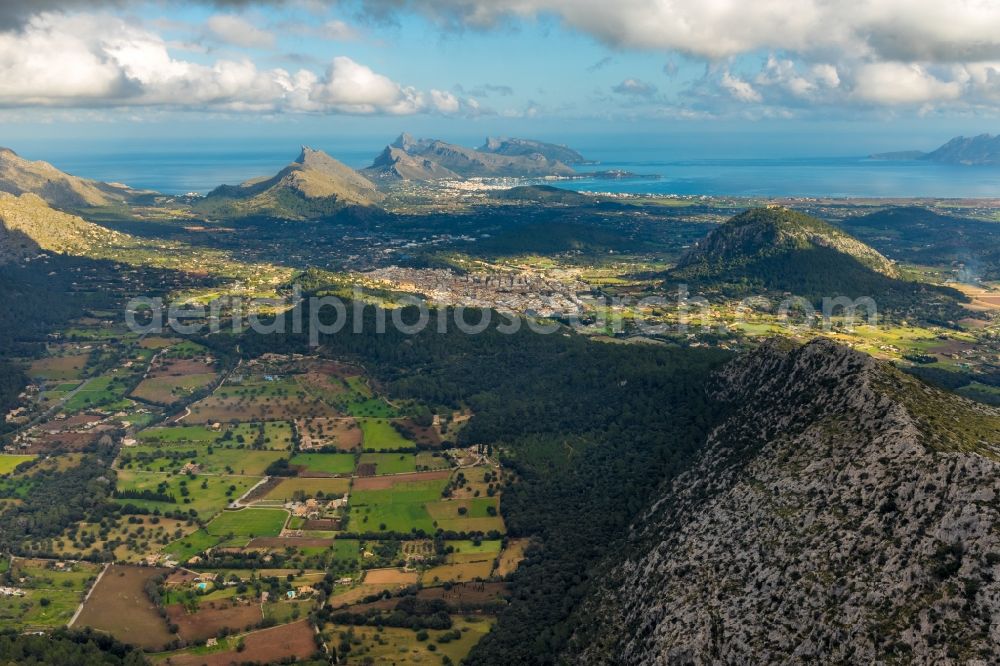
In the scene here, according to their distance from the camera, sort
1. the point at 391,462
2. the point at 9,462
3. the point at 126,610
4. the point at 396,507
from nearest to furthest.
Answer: the point at 126,610
the point at 396,507
the point at 391,462
the point at 9,462

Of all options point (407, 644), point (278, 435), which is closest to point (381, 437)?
point (278, 435)

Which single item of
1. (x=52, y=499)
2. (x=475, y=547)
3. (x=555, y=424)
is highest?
(x=555, y=424)

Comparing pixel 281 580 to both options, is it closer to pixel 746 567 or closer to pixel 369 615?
pixel 369 615

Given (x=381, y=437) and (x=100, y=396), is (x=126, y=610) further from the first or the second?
(x=100, y=396)

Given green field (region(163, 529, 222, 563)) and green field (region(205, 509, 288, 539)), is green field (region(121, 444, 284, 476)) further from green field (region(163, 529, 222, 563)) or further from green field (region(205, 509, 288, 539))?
green field (region(163, 529, 222, 563))

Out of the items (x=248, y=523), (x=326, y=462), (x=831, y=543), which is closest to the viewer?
(x=831, y=543)

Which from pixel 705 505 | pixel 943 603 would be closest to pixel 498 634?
pixel 705 505

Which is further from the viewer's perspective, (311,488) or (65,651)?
(311,488)
